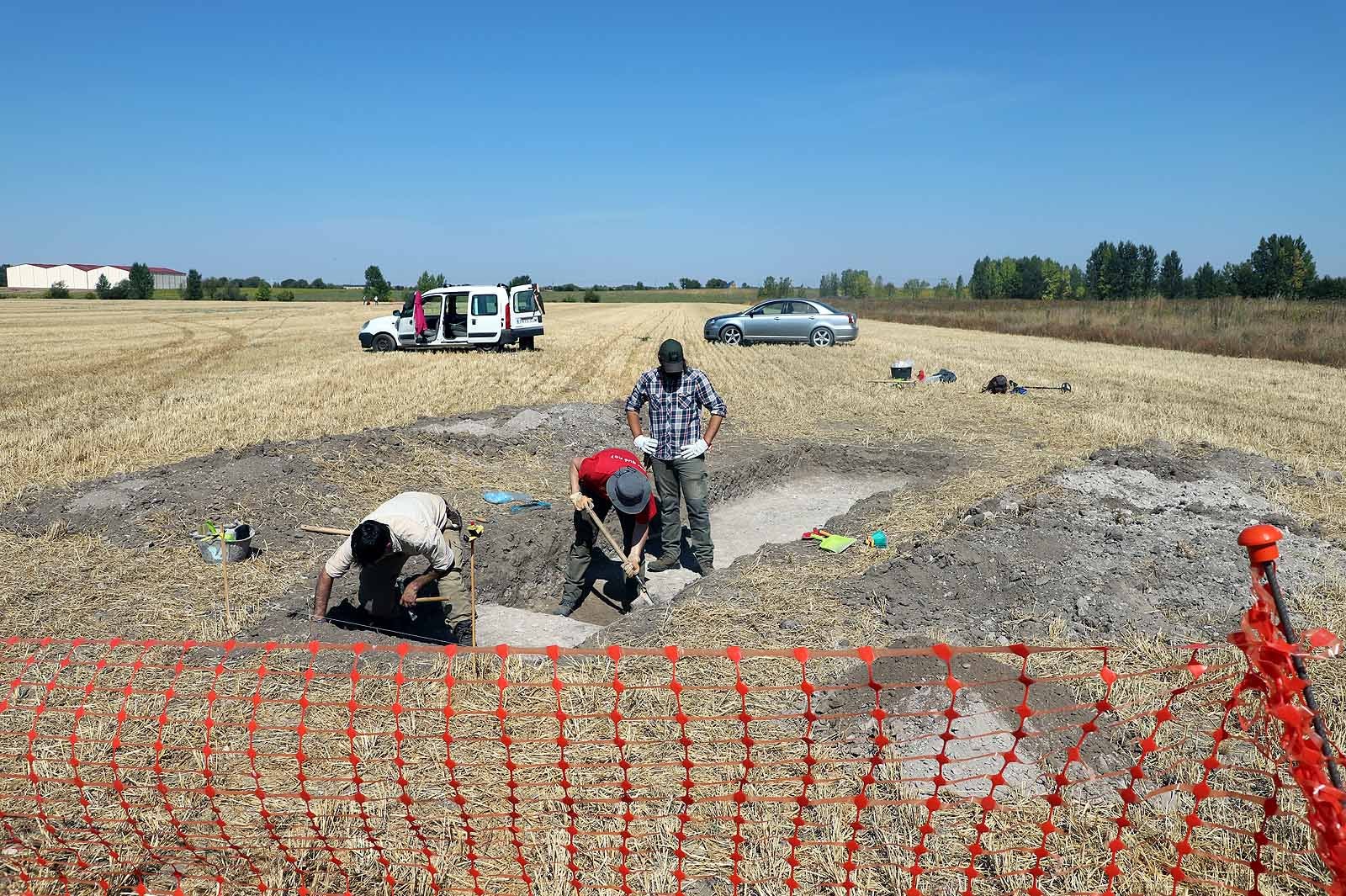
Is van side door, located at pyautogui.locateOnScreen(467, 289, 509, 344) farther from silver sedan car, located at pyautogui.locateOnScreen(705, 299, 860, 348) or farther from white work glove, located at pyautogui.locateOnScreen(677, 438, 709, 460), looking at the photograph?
white work glove, located at pyautogui.locateOnScreen(677, 438, 709, 460)

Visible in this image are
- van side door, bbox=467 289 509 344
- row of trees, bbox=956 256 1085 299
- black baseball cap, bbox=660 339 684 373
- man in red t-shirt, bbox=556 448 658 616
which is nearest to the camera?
man in red t-shirt, bbox=556 448 658 616

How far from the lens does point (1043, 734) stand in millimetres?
3609

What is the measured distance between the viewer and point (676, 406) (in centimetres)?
647

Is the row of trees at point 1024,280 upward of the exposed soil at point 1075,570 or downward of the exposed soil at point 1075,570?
upward

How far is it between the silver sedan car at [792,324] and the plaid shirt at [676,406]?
18462 mm

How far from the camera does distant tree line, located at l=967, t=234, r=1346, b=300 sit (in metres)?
60.2

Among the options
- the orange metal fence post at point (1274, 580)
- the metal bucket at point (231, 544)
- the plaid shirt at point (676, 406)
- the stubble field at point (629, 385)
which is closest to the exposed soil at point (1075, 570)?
the plaid shirt at point (676, 406)

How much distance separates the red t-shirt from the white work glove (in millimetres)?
532

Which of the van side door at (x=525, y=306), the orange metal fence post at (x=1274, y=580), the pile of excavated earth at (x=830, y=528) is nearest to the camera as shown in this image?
the orange metal fence post at (x=1274, y=580)

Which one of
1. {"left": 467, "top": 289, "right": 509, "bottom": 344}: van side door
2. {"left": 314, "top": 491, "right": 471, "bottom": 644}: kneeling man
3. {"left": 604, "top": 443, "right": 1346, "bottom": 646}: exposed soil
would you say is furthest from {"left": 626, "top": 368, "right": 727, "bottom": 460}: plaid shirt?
{"left": 467, "top": 289, "right": 509, "bottom": 344}: van side door

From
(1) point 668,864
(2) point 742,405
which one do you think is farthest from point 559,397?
(1) point 668,864

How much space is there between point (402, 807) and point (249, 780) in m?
0.71

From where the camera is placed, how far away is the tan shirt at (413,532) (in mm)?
4922

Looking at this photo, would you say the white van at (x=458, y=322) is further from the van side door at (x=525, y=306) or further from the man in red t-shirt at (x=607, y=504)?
the man in red t-shirt at (x=607, y=504)
